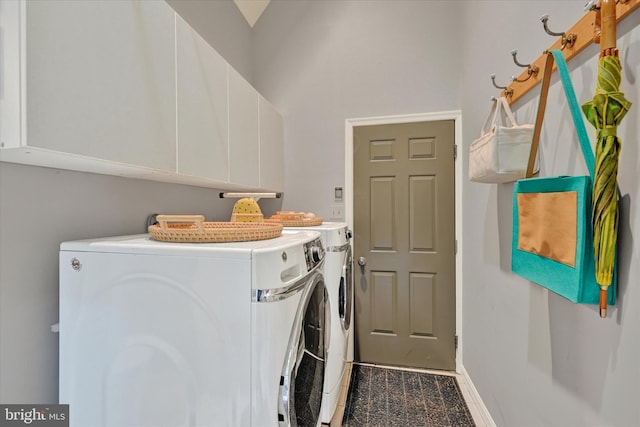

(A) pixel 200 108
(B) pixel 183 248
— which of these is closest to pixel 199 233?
(B) pixel 183 248

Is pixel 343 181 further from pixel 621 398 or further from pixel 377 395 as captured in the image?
pixel 621 398

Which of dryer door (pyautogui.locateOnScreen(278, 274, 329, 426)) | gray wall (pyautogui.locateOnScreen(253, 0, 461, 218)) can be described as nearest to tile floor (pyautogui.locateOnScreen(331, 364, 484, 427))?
dryer door (pyautogui.locateOnScreen(278, 274, 329, 426))

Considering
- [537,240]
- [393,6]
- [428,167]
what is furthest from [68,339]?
[393,6]

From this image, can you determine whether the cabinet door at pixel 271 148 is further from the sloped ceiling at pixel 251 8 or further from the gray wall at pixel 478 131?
the sloped ceiling at pixel 251 8

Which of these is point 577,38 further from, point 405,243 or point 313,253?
point 405,243

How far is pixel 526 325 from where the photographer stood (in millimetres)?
1313

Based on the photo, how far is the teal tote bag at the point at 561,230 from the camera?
0.80 m

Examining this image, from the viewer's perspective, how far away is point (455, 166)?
2.44m

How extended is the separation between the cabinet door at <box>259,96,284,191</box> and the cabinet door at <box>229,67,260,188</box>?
0.11 metres

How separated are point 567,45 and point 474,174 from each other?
24.0 inches

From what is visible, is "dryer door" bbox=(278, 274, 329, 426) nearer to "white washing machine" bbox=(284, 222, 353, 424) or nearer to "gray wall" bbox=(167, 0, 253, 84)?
"white washing machine" bbox=(284, 222, 353, 424)

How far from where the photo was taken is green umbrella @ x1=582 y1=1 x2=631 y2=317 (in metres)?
0.72

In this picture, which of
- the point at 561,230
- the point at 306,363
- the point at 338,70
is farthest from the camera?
the point at 338,70

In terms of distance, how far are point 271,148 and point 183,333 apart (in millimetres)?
1799
